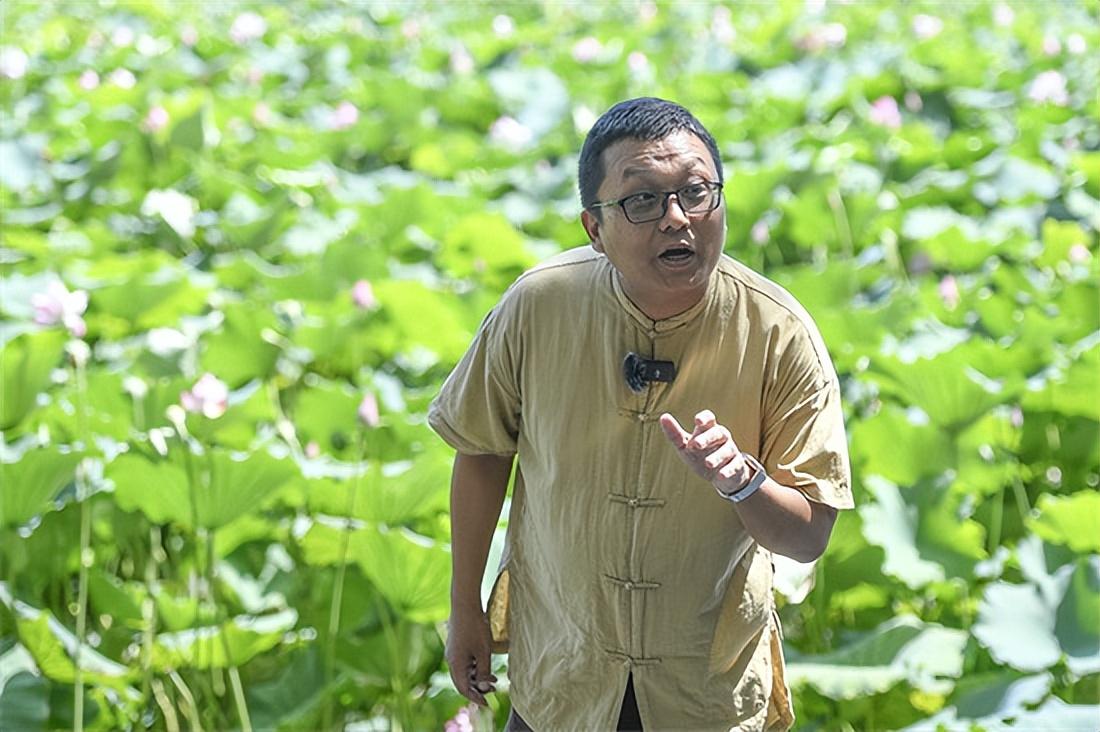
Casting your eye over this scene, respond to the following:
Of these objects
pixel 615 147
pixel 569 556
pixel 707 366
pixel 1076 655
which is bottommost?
pixel 1076 655

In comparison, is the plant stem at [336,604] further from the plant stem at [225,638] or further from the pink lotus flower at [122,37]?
the pink lotus flower at [122,37]

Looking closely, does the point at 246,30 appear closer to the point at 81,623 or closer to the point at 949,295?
the point at 949,295

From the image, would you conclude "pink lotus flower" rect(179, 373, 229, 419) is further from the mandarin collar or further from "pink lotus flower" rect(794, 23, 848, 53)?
"pink lotus flower" rect(794, 23, 848, 53)

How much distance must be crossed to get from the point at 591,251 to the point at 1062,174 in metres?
2.54

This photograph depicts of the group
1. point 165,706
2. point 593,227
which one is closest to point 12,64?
point 165,706

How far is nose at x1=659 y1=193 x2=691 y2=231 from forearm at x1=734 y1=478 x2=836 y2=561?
6.6 inches

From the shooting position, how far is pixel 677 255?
102 cm

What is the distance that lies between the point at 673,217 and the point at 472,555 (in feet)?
1.07

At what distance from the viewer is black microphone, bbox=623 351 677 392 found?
3.50 feet

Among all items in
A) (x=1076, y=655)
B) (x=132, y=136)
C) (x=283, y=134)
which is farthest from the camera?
(x=283, y=134)

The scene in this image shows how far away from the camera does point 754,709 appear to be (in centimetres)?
114

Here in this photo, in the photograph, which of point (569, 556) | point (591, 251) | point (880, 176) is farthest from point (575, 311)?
point (880, 176)

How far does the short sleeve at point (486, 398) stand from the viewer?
1.13 m

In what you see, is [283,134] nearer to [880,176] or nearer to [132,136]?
[132,136]
